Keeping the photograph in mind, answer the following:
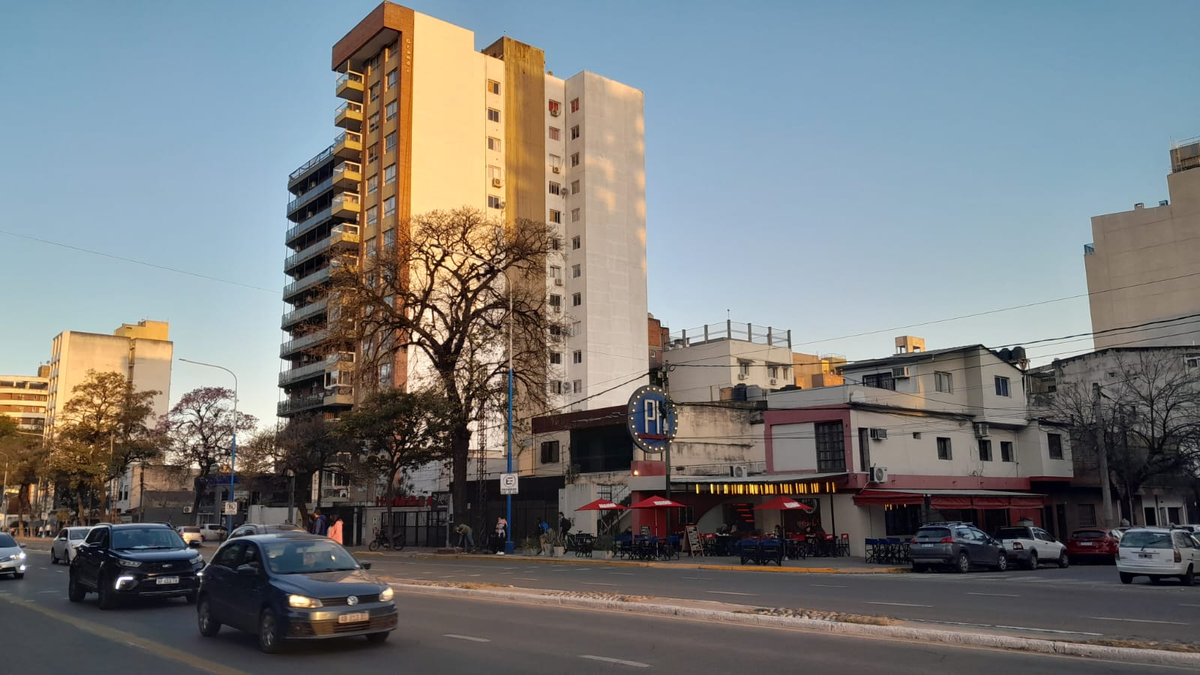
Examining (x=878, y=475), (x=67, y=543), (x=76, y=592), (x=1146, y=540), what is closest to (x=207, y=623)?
(x=76, y=592)

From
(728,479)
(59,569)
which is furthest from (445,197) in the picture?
(59,569)

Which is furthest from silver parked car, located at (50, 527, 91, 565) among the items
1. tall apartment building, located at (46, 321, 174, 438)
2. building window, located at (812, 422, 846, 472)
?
tall apartment building, located at (46, 321, 174, 438)

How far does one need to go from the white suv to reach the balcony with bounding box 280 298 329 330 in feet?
214

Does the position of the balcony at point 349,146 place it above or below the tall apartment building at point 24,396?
above

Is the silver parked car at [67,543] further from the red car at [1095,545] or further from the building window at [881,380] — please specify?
the red car at [1095,545]

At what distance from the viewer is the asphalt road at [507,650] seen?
1037cm

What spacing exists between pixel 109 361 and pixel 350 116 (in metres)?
79.6

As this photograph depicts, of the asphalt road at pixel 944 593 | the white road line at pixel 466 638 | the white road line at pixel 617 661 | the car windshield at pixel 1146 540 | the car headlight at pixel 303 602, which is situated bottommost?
the asphalt road at pixel 944 593

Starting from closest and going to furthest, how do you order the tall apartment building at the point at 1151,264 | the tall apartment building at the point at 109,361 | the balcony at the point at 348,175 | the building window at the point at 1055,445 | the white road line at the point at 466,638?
1. the white road line at the point at 466,638
2. the building window at the point at 1055,445
3. the tall apartment building at the point at 1151,264
4. the balcony at the point at 348,175
5. the tall apartment building at the point at 109,361

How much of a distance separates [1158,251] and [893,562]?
54916mm

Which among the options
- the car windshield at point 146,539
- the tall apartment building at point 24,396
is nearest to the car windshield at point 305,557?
the car windshield at point 146,539

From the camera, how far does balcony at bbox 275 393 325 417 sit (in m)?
77.2

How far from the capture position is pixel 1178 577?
24.5 meters

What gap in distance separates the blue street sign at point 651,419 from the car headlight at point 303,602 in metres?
28.1
